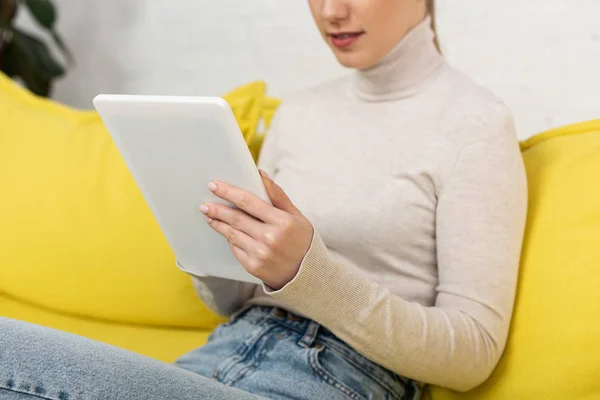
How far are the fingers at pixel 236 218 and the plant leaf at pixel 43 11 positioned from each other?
115 cm

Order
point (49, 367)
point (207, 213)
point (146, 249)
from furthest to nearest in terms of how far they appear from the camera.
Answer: point (146, 249) → point (207, 213) → point (49, 367)

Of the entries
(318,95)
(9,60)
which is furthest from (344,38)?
(9,60)

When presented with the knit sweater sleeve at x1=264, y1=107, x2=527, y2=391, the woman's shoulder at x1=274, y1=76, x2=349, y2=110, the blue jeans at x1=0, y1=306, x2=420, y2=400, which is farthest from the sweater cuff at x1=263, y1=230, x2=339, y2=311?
the woman's shoulder at x1=274, y1=76, x2=349, y2=110

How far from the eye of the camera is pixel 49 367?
0.54 meters

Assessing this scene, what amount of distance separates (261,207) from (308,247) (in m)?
0.06

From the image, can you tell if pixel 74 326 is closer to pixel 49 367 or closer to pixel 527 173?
pixel 49 367

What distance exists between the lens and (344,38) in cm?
83

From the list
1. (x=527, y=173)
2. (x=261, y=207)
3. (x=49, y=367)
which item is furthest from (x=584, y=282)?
(x=49, y=367)

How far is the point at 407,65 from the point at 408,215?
0.22m

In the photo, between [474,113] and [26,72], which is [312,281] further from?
[26,72]

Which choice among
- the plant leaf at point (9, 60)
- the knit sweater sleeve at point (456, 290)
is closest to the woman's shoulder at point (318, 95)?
the knit sweater sleeve at point (456, 290)

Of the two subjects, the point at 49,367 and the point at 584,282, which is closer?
the point at 49,367

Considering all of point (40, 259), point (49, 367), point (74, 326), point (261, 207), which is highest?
point (261, 207)

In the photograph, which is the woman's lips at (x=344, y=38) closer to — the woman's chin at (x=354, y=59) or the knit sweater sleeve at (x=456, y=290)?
the woman's chin at (x=354, y=59)
